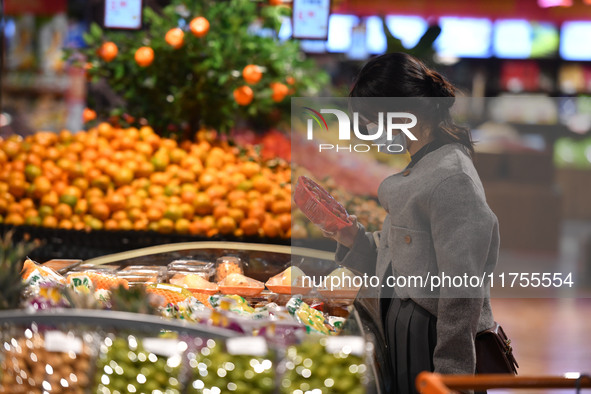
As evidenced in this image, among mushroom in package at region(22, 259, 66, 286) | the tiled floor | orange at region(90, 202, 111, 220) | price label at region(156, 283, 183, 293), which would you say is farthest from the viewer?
the tiled floor

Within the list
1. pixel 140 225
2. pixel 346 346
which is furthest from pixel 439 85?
pixel 140 225

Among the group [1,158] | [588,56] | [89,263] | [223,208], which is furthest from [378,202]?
[588,56]

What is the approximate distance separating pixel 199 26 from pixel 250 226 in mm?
1239

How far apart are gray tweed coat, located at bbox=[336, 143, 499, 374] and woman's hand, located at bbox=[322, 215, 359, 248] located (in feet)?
0.31

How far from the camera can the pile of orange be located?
3.58m

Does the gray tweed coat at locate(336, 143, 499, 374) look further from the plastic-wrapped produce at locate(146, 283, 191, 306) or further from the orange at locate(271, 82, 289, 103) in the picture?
the orange at locate(271, 82, 289, 103)

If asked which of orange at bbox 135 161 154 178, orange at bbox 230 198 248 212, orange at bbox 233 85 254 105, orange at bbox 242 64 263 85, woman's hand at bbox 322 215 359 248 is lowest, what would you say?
orange at bbox 230 198 248 212

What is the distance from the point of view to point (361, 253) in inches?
78.7

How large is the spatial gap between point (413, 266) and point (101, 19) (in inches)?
99.3

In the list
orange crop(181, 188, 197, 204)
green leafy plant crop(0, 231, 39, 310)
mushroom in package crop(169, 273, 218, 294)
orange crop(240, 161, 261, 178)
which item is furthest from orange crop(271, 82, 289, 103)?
green leafy plant crop(0, 231, 39, 310)

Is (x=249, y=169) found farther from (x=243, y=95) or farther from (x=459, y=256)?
(x=459, y=256)

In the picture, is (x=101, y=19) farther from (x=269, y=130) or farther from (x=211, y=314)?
(x=211, y=314)

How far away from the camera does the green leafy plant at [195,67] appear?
406 cm

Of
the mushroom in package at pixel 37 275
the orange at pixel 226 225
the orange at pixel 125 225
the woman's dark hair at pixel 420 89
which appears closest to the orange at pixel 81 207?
the orange at pixel 125 225
